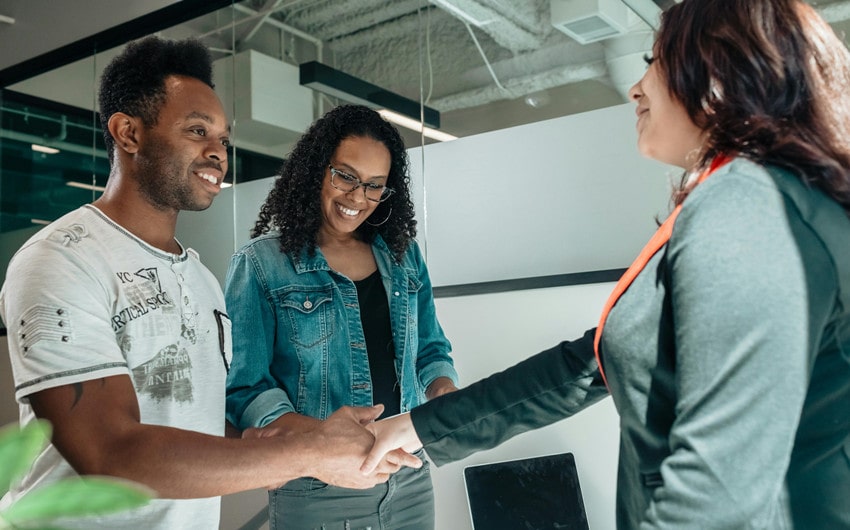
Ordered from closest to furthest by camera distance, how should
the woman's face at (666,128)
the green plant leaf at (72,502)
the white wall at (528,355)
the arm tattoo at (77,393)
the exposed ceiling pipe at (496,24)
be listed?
the green plant leaf at (72,502) < the woman's face at (666,128) < the arm tattoo at (77,393) < the white wall at (528,355) < the exposed ceiling pipe at (496,24)

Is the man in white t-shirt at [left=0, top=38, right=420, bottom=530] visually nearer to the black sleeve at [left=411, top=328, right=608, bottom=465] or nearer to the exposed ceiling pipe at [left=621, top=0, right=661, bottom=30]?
the black sleeve at [left=411, top=328, right=608, bottom=465]

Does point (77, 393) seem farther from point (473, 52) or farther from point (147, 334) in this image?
point (473, 52)

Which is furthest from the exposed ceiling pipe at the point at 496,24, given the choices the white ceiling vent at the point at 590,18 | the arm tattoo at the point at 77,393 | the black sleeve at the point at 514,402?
the arm tattoo at the point at 77,393

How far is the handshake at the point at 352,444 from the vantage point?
1.63 m

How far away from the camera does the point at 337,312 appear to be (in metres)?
1.93

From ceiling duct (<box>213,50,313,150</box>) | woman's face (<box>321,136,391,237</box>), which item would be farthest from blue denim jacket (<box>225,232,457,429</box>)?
ceiling duct (<box>213,50,313,150</box>)

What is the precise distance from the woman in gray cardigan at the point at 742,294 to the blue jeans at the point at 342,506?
0.92 metres

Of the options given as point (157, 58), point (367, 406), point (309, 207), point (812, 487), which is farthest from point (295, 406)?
point (812, 487)

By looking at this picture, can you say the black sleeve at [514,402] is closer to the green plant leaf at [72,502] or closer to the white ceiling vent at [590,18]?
the green plant leaf at [72,502]

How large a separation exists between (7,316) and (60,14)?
4291mm

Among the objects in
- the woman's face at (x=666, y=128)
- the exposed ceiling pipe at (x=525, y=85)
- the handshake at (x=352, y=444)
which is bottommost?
the handshake at (x=352, y=444)

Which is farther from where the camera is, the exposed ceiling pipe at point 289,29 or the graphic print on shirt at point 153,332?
the exposed ceiling pipe at point 289,29

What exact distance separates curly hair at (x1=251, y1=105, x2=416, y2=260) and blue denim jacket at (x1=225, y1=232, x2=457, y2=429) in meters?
0.09

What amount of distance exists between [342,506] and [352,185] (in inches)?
31.7
